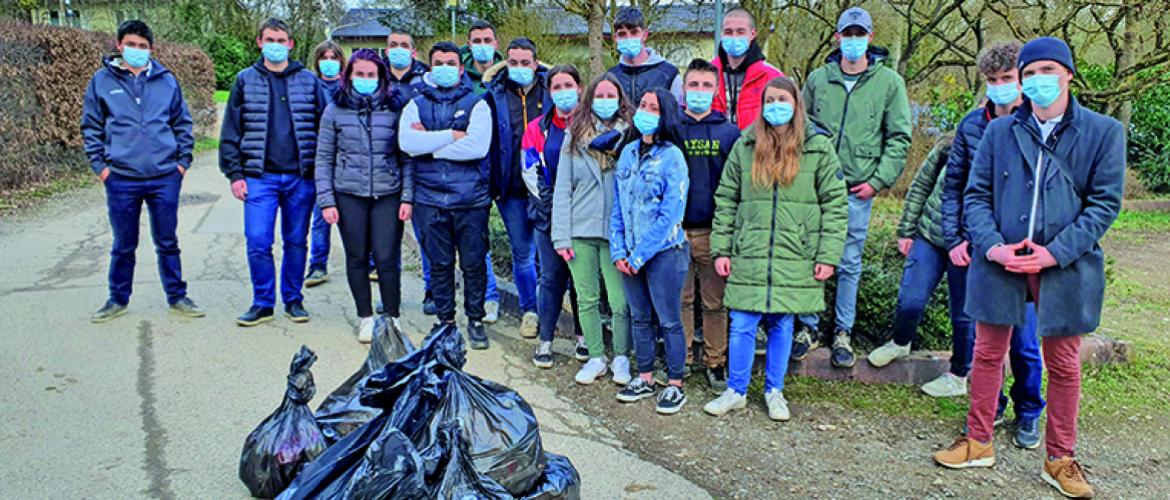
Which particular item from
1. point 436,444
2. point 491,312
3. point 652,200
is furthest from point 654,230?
point 491,312

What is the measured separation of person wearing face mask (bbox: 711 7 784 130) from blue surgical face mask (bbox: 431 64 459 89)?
64.8 inches

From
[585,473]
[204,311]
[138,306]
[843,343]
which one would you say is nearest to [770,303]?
[843,343]

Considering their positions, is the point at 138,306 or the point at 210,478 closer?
the point at 210,478

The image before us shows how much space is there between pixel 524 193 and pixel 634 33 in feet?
4.12

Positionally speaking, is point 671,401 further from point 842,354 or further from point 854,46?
point 854,46

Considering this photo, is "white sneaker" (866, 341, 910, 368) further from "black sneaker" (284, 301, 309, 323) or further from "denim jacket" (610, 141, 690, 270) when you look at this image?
"black sneaker" (284, 301, 309, 323)

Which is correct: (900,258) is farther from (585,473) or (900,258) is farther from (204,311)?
(204,311)

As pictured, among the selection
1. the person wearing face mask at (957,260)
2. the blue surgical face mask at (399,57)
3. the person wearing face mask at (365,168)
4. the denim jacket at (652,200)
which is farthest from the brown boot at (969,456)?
the blue surgical face mask at (399,57)

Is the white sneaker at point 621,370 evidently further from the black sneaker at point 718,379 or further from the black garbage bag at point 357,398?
the black garbage bag at point 357,398

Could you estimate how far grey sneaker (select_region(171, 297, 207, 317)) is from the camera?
6.36 meters

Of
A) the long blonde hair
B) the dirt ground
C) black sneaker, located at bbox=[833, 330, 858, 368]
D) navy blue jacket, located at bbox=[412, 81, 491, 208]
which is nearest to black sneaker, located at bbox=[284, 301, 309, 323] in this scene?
navy blue jacket, located at bbox=[412, 81, 491, 208]

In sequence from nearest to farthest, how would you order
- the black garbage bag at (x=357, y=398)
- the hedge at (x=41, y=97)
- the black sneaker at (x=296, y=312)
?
the black garbage bag at (x=357, y=398) → the black sneaker at (x=296, y=312) → the hedge at (x=41, y=97)

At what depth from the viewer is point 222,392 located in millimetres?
4914

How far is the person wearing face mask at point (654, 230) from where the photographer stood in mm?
4637
